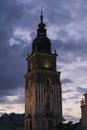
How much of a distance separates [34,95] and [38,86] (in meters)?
2.31

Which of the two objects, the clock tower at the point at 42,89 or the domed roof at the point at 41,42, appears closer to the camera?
the clock tower at the point at 42,89

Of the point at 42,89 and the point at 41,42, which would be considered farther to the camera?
the point at 41,42

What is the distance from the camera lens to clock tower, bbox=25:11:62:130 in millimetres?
84375

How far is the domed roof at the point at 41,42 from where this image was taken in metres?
90.6

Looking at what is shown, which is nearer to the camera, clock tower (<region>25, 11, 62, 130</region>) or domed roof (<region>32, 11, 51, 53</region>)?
clock tower (<region>25, 11, 62, 130</region>)

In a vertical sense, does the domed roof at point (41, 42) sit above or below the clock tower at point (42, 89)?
above

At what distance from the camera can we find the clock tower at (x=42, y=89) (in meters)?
84.4

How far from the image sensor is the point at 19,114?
4628 inches

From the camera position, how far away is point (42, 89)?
86.6 meters

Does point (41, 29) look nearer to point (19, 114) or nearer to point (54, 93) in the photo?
point (54, 93)

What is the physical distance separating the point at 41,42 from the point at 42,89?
1182 centimetres

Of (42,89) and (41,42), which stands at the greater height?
(41,42)

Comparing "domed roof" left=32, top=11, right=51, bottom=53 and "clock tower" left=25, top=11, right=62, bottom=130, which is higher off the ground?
"domed roof" left=32, top=11, right=51, bottom=53

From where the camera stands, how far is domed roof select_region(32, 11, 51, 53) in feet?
297
